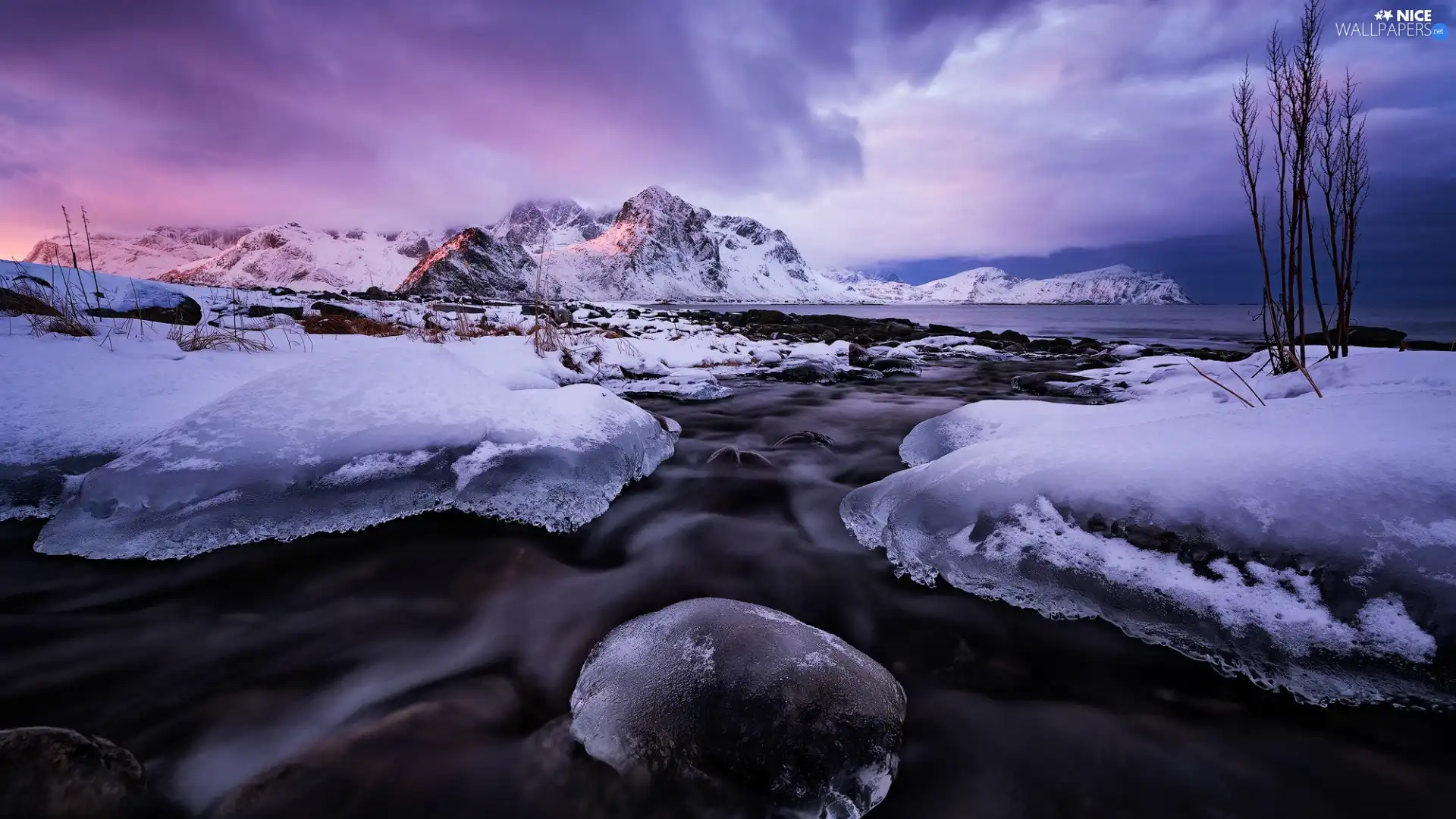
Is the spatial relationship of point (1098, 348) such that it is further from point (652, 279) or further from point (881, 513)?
point (652, 279)

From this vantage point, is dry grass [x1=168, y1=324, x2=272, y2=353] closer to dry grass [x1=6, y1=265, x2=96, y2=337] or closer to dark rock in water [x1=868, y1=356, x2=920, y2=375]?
dry grass [x1=6, y1=265, x2=96, y2=337]

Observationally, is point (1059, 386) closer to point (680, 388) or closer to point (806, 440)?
point (806, 440)

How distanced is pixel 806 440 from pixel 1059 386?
15.5 ft

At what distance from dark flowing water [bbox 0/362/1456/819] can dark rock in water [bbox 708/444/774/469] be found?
120 cm

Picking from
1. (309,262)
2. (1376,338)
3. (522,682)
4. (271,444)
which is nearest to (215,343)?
(271,444)

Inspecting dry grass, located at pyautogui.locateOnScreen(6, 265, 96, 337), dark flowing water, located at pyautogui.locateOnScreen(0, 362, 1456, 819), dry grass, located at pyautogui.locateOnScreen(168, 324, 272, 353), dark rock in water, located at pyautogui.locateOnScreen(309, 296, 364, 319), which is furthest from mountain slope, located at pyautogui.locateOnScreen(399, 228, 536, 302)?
dark flowing water, located at pyautogui.locateOnScreen(0, 362, 1456, 819)

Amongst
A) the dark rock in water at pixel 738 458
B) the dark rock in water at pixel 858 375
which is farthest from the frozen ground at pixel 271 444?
the dark rock in water at pixel 858 375

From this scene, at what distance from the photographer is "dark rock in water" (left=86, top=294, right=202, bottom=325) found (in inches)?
215

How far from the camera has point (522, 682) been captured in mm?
1651

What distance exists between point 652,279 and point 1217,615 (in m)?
144

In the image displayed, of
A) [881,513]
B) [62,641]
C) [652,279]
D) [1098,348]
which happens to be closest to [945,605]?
[881,513]

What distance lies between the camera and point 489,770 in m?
1.32

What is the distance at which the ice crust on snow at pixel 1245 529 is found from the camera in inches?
54.5

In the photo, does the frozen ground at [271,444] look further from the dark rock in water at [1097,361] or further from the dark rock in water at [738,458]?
the dark rock in water at [1097,361]
